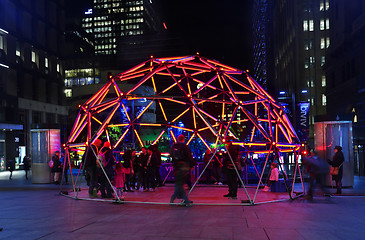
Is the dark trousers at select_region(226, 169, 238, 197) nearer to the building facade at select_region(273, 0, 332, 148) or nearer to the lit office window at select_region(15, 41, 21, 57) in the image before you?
the lit office window at select_region(15, 41, 21, 57)

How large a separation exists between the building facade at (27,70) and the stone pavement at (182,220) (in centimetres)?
2748

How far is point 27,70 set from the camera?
40219 millimetres

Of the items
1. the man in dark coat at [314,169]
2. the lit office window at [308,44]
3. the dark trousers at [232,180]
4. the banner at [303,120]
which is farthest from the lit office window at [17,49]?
the lit office window at [308,44]

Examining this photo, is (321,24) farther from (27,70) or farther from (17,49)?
(17,49)

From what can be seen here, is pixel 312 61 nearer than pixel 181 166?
No

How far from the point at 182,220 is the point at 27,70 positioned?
36795mm

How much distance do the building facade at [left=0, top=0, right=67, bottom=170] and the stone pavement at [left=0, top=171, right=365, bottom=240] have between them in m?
27.5

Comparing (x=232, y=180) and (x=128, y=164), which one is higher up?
(x=128, y=164)

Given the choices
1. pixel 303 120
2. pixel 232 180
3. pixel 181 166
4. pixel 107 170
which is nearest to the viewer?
pixel 181 166

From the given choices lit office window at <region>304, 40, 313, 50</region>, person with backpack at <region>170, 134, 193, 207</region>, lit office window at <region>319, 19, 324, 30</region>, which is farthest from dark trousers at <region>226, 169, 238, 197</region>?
lit office window at <region>319, 19, 324, 30</region>

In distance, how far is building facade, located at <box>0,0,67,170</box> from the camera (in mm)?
35750

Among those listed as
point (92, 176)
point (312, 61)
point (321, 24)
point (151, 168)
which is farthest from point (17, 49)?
point (321, 24)

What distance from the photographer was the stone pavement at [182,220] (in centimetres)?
663

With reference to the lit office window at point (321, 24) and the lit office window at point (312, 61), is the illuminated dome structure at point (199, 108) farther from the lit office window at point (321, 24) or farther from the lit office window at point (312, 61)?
the lit office window at point (321, 24)
